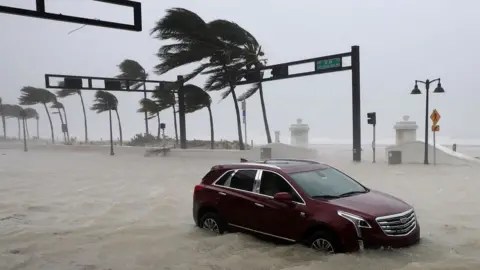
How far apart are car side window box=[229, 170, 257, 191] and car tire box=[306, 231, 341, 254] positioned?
1.45 meters

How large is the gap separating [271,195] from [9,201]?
8.71 meters

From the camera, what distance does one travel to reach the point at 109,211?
11.0 metres

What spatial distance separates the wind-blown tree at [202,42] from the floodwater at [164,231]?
12290mm

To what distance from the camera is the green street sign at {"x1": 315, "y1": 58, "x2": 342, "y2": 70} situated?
21484 mm

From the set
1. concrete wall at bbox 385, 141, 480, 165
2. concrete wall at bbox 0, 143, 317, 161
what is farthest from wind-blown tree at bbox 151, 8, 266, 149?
concrete wall at bbox 385, 141, 480, 165

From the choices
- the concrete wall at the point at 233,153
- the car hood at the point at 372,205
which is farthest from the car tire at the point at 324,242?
the concrete wall at the point at 233,153

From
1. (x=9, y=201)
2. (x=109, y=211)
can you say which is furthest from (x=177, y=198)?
(x=9, y=201)

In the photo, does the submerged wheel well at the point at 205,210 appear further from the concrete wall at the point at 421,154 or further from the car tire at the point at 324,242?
the concrete wall at the point at 421,154

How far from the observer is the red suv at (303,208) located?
6113mm

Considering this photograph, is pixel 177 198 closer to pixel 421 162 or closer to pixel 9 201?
pixel 9 201

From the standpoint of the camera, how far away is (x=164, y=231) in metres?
8.79

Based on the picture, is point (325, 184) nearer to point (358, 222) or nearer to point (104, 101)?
point (358, 222)

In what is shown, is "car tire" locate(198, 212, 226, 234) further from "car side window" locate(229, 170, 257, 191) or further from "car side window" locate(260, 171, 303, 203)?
"car side window" locate(260, 171, 303, 203)

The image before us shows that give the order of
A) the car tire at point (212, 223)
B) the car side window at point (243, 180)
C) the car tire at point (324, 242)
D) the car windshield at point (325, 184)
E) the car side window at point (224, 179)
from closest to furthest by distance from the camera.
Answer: the car tire at point (324, 242), the car windshield at point (325, 184), the car side window at point (243, 180), the car tire at point (212, 223), the car side window at point (224, 179)
